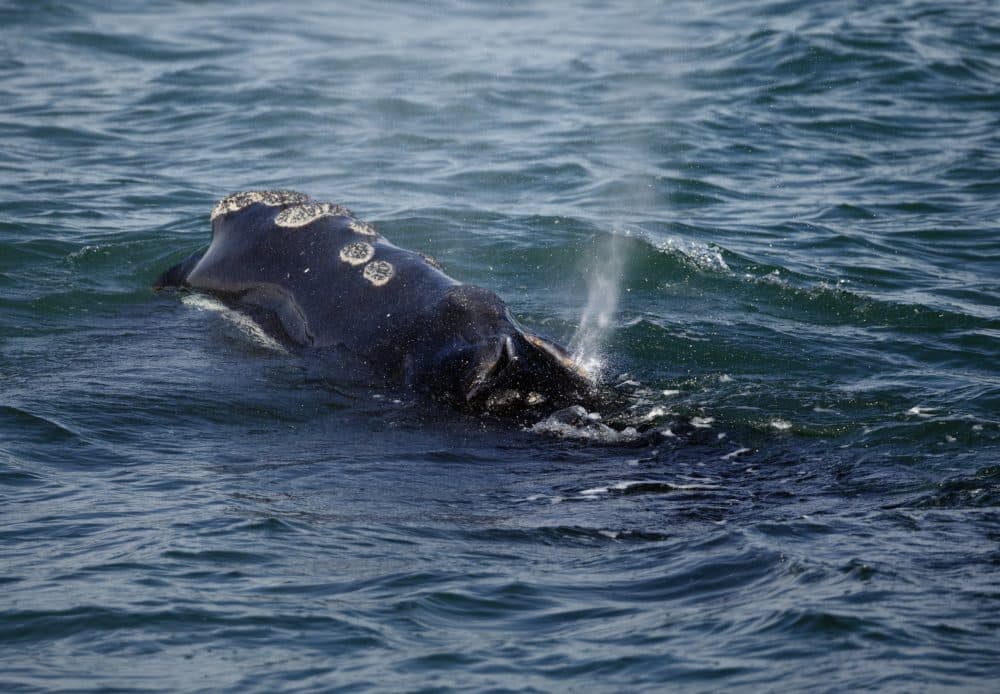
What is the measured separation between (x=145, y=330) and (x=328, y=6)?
17.5 metres

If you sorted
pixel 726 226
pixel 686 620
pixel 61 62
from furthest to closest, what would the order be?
pixel 61 62, pixel 726 226, pixel 686 620

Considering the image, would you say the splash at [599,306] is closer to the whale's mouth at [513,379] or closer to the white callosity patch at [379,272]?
the whale's mouth at [513,379]

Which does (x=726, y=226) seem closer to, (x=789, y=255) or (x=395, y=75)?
(x=789, y=255)

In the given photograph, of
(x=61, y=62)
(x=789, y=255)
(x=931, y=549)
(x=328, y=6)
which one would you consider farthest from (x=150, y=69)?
(x=931, y=549)

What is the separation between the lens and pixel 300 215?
977cm

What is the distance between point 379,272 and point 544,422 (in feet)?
5.53

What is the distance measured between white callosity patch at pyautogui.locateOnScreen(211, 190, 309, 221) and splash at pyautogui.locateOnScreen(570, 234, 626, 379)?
2.33 metres

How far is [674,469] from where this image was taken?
7.50m

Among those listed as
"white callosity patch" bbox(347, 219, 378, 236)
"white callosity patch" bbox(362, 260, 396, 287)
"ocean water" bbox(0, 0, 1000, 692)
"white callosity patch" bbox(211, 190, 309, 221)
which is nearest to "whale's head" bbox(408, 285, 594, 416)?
"ocean water" bbox(0, 0, 1000, 692)

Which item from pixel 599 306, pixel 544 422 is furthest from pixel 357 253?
pixel 599 306

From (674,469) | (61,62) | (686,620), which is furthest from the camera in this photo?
(61,62)

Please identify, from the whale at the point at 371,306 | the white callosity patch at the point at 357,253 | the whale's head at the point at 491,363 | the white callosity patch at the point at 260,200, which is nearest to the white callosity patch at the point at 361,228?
the whale at the point at 371,306

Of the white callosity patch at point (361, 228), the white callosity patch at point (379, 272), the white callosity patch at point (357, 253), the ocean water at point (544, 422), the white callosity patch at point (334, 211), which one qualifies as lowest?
the ocean water at point (544, 422)

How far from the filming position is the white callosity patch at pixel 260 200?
33.1 feet
